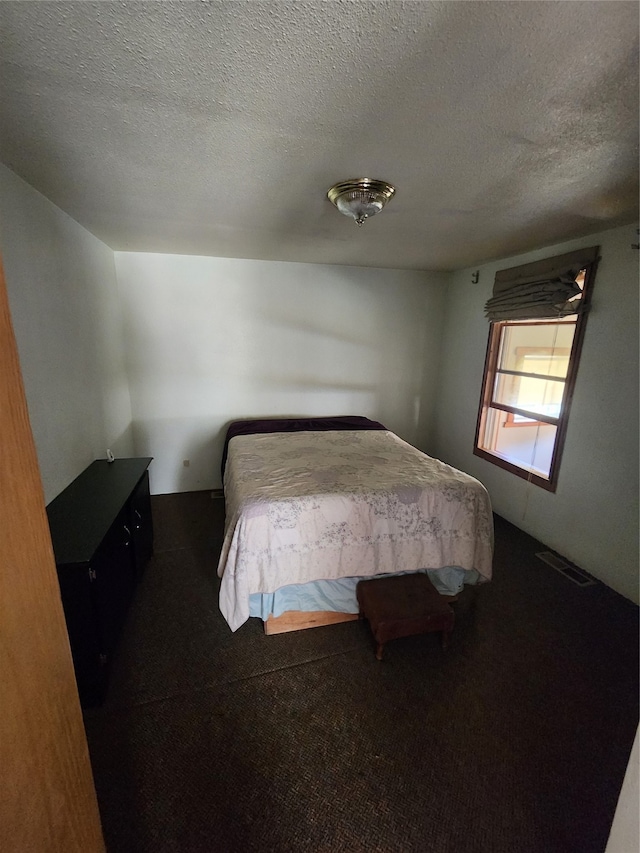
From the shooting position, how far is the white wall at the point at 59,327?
1693mm

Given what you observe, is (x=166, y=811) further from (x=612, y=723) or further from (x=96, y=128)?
(x=96, y=128)

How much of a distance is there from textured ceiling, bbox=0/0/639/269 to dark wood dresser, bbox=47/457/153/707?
1.65m

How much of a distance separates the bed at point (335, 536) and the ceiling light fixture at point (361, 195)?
1.51m

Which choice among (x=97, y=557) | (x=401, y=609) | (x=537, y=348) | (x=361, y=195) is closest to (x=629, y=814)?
(x=401, y=609)

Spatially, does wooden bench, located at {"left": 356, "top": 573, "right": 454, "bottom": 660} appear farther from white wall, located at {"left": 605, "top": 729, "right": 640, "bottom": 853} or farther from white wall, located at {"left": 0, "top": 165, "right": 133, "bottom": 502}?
white wall, located at {"left": 0, "top": 165, "right": 133, "bottom": 502}

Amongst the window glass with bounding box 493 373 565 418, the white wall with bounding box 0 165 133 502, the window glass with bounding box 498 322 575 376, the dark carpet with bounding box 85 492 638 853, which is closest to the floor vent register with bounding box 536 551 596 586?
the dark carpet with bounding box 85 492 638 853

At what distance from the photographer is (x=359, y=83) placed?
1.07 m

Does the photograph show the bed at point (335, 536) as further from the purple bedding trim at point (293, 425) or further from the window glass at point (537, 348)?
the window glass at point (537, 348)

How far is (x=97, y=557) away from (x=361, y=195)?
6.92ft

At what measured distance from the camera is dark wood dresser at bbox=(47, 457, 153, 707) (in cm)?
147

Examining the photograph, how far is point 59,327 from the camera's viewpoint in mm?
2076

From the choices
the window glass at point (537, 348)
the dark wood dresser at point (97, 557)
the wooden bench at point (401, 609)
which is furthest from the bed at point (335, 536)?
Result: the window glass at point (537, 348)

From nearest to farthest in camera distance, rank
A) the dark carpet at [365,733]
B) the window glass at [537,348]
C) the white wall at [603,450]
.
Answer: the dark carpet at [365,733] < the white wall at [603,450] < the window glass at [537,348]

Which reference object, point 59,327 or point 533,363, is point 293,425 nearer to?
point 59,327
